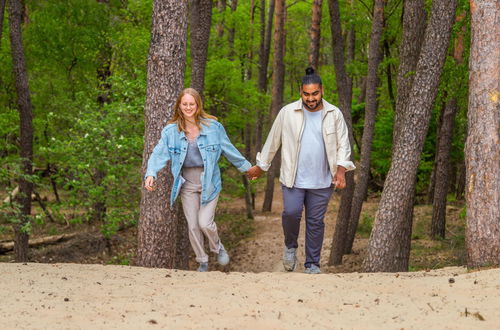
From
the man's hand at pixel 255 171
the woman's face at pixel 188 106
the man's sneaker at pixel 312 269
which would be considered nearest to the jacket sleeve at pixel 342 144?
the man's hand at pixel 255 171

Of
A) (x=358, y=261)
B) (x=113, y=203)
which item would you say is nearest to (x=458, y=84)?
(x=358, y=261)

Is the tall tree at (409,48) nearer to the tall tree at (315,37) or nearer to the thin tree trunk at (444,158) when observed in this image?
the thin tree trunk at (444,158)

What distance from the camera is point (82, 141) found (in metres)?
13.1

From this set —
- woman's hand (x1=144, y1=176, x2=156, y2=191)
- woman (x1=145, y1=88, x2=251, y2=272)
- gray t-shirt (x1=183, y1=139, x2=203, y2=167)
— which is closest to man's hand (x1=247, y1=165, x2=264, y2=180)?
woman (x1=145, y1=88, x2=251, y2=272)

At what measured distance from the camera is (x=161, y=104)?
825cm

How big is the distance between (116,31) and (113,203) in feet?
22.7

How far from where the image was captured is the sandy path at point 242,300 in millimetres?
5055

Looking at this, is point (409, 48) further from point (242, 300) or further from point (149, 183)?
point (242, 300)

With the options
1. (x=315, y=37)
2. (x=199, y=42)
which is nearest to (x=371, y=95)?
(x=199, y=42)

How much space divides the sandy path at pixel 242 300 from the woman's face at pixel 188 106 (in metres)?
1.81

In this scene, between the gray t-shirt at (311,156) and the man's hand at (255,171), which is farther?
the man's hand at (255,171)

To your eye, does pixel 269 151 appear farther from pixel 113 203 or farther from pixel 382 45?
pixel 382 45

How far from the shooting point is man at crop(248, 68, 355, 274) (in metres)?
7.23

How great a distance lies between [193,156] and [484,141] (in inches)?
129
